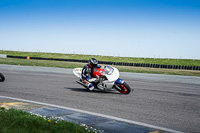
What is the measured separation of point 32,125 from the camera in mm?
5121

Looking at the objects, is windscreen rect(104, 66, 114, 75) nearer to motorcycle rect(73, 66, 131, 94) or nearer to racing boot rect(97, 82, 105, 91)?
motorcycle rect(73, 66, 131, 94)

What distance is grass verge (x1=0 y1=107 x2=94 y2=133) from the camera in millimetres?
4768

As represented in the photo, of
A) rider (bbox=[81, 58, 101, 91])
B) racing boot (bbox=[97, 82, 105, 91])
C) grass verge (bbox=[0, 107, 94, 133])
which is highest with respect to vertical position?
rider (bbox=[81, 58, 101, 91])

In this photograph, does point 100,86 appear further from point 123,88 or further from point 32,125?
point 32,125

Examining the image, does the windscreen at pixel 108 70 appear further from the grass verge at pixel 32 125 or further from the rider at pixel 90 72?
the grass verge at pixel 32 125

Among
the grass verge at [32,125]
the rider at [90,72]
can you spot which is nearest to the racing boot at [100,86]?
the rider at [90,72]

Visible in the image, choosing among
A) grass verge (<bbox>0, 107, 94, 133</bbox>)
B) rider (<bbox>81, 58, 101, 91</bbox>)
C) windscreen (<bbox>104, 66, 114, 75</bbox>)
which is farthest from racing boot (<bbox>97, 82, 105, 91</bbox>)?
grass verge (<bbox>0, 107, 94, 133</bbox>)

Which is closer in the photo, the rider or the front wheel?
the front wheel

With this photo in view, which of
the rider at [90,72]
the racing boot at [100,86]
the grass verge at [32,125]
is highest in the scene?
the rider at [90,72]

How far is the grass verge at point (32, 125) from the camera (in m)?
4.77

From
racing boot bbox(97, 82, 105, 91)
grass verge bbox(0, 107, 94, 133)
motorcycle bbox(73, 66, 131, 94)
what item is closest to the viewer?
grass verge bbox(0, 107, 94, 133)

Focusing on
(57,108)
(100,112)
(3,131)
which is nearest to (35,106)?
(57,108)

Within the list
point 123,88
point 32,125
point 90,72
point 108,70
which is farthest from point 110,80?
point 32,125

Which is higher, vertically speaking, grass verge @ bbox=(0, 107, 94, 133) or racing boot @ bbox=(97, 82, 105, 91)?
racing boot @ bbox=(97, 82, 105, 91)
